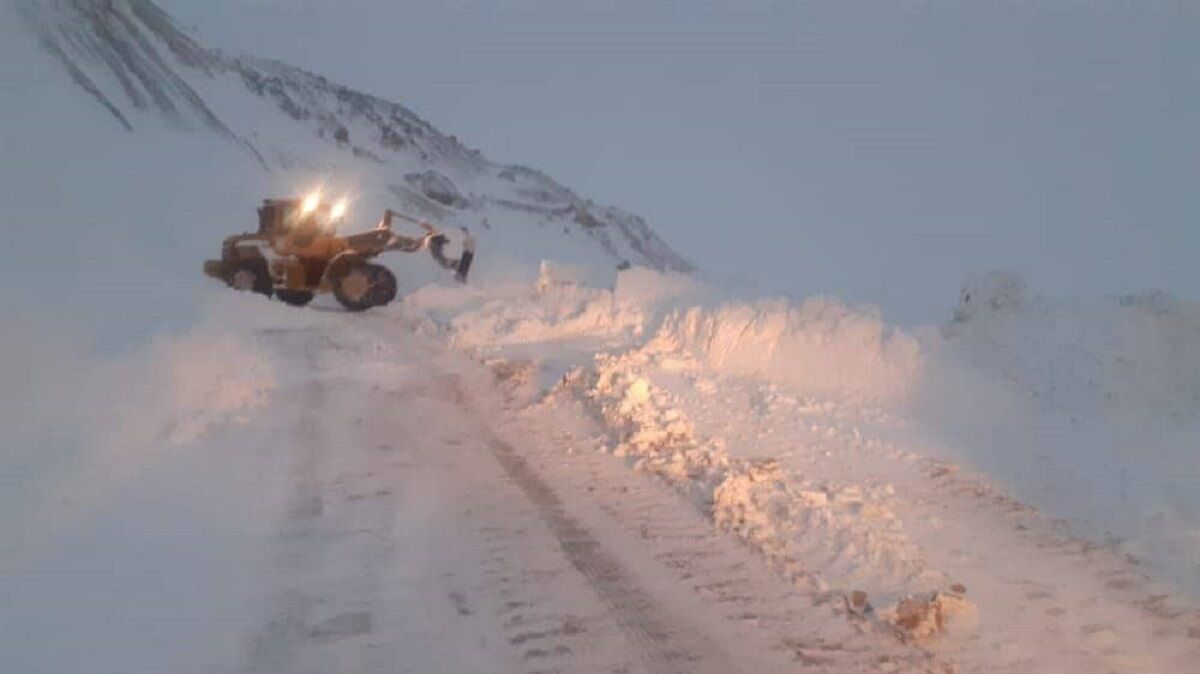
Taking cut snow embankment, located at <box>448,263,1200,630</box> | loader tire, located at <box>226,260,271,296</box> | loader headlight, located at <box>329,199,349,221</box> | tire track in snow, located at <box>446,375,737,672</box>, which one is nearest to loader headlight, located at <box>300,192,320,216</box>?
loader headlight, located at <box>329,199,349,221</box>

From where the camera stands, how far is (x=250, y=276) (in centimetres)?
2106

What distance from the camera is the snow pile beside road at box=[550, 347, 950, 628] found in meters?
6.05

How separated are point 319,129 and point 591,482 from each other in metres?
52.8

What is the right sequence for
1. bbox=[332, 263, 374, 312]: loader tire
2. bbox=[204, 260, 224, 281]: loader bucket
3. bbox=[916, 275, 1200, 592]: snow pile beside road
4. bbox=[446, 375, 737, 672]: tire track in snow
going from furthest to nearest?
bbox=[204, 260, 224, 281]: loader bucket, bbox=[332, 263, 374, 312]: loader tire, bbox=[916, 275, 1200, 592]: snow pile beside road, bbox=[446, 375, 737, 672]: tire track in snow

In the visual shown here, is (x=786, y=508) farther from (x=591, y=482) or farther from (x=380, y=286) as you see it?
(x=380, y=286)

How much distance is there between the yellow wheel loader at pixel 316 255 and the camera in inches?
794

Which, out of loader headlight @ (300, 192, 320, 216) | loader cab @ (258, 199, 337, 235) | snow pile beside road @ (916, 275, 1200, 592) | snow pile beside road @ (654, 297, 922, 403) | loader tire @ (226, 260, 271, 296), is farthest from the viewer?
loader tire @ (226, 260, 271, 296)

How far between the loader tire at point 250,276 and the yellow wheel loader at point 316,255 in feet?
0.07

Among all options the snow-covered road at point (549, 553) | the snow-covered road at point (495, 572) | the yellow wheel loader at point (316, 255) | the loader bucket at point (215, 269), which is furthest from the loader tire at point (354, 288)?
the snow-covered road at point (495, 572)

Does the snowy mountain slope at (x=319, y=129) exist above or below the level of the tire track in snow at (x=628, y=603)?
above

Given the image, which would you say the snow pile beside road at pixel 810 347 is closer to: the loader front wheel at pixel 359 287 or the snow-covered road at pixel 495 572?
the snow-covered road at pixel 495 572

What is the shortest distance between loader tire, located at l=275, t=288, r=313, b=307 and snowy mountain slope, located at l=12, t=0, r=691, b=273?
12.4 m

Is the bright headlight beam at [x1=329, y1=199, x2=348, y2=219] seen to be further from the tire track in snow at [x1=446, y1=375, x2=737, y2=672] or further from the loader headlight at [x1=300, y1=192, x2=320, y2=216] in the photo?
the tire track in snow at [x1=446, y1=375, x2=737, y2=672]

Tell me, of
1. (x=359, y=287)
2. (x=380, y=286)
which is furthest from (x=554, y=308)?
(x=359, y=287)
